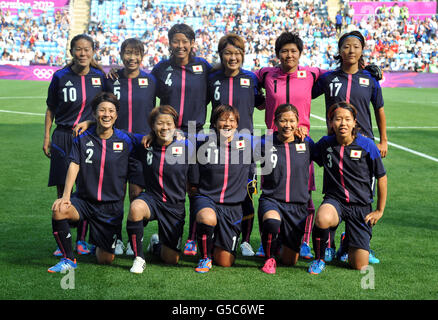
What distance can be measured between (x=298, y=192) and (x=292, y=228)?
0.32 meters

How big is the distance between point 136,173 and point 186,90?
A: 3.46ft

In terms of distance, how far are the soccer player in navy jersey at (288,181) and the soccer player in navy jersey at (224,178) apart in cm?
21

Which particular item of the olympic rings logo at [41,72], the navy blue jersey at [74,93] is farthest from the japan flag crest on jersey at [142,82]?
the olympic rings logo at [41,72]

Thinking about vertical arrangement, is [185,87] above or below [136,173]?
above

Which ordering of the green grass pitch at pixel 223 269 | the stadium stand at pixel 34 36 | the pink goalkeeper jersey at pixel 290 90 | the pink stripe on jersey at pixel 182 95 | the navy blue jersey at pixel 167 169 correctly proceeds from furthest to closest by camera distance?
1. the stadium stand at pixel 34 36
2. the pink stripe on jersey at pixel 182 95
3. the pink goalkeeper jersey at pixel 290 90
4. the navy blue jersey at pixel 167 169
5. the green grass pitch at pixel 223 269

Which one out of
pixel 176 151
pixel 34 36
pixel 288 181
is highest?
pixel 34 36

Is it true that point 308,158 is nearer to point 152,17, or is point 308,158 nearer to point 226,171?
point 226,171

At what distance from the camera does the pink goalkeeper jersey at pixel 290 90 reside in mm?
5645

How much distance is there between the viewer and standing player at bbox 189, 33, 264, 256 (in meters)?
5.59

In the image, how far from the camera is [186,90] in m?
5.91

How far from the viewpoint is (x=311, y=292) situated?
446 cm

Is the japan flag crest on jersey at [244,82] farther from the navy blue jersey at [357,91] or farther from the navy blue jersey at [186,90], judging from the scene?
the navy blue jersey at [357,91]

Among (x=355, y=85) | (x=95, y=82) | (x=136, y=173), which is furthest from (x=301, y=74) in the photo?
(x=95, y=82)

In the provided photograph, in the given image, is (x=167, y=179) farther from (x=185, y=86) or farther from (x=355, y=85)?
(x=355, y=85)
